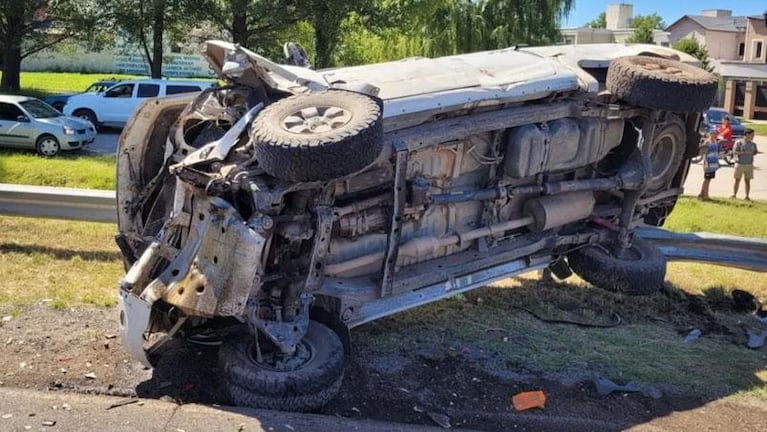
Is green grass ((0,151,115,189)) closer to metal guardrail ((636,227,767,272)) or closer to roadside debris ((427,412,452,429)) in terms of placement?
metal guardrail ((636,227,767,272))

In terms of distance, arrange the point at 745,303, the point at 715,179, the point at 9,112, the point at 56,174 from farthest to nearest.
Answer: the point at 715,179, the point at 9,112, the point at 56,174, the point at 745,303

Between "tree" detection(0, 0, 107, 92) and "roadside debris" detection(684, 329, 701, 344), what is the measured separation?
23.6 metres

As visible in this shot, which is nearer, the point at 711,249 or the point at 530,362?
the point at 530,362

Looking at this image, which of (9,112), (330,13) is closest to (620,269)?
(9,112)

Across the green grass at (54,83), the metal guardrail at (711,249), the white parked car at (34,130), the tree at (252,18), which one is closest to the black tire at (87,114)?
the tree at (252,18)

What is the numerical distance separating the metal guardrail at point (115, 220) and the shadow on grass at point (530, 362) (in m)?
0.55

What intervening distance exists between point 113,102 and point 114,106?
153 mm

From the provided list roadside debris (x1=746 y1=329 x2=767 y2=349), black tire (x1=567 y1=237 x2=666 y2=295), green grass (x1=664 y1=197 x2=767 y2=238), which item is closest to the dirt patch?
black tire (x1=567 y1=237 x2=666 y2=295)

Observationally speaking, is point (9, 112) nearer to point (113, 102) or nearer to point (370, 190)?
point (113, 102)

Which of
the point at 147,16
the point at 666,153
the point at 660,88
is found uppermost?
the point at 147,16

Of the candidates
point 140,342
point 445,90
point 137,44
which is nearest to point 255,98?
point 445,90

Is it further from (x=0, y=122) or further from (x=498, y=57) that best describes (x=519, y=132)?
(x=0, y=122)

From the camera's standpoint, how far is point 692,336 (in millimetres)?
5691

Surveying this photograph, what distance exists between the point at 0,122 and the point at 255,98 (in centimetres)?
1291
